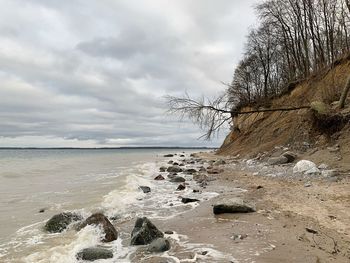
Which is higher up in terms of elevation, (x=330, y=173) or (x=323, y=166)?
(x=323, y=166)

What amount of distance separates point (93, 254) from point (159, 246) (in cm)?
125

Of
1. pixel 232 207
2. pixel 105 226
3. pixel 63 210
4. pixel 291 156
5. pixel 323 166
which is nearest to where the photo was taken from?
pixel 105 226

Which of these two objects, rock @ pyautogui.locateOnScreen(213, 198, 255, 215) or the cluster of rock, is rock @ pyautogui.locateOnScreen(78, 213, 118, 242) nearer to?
the cluster of rock

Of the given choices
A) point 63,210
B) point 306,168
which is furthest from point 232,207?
point 306,168

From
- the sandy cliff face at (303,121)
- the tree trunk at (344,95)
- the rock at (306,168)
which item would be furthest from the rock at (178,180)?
the tree trunk at (344,95)

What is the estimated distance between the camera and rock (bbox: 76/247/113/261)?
6570mm

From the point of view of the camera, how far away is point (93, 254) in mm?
6617

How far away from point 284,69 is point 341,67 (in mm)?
15415

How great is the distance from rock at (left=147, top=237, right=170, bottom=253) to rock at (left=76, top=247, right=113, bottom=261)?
0.78 meters

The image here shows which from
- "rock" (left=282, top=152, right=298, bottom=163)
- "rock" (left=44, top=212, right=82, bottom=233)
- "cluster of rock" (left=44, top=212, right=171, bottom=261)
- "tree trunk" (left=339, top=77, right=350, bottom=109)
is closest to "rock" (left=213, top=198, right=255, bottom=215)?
"cluster of rock" (left=44, top=212, right=171, bottom=261)

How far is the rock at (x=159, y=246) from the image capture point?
6762mm

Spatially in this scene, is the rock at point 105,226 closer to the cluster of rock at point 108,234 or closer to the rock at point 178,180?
the cluster of rock at point 108,234

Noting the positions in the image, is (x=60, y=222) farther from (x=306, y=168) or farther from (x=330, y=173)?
(x=306, y=168)

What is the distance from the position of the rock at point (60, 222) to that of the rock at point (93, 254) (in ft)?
8.29
